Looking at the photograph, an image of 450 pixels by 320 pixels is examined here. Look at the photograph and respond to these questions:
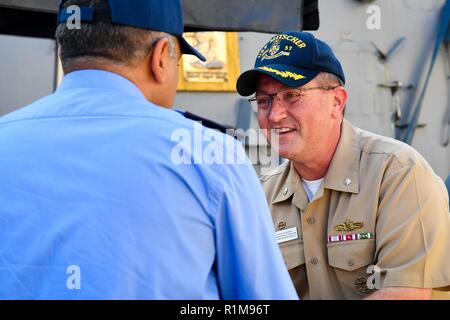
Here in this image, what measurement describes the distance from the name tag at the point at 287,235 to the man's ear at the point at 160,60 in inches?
47.7

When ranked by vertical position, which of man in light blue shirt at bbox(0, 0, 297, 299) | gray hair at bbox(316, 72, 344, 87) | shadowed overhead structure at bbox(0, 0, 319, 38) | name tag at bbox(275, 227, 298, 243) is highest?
shadowed overhead structure at bbox(0, 0, 319, 38)

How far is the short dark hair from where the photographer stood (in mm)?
1332

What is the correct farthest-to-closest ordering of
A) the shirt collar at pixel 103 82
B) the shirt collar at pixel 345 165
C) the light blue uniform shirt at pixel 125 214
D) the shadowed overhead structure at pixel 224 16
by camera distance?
the shadowed overhead structure at pixel 224 16 < the shirt collar at pixel 345 165 < the shirt collar at pixel 103 82 < the light blue uniform shirt at pixel 125 214

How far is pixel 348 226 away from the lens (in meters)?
2.22

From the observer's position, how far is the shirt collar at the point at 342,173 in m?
2.31

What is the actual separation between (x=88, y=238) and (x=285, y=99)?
144cm

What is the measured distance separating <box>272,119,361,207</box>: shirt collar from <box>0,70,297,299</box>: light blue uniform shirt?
3.64ft

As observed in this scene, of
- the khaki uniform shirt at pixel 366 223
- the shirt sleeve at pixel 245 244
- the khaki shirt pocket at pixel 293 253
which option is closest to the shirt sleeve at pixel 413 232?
the khaki uniform shirt at pixel 366 223

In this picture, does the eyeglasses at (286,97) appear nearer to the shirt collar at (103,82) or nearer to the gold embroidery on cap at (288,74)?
the gold embroidery on cap at (288,74)
